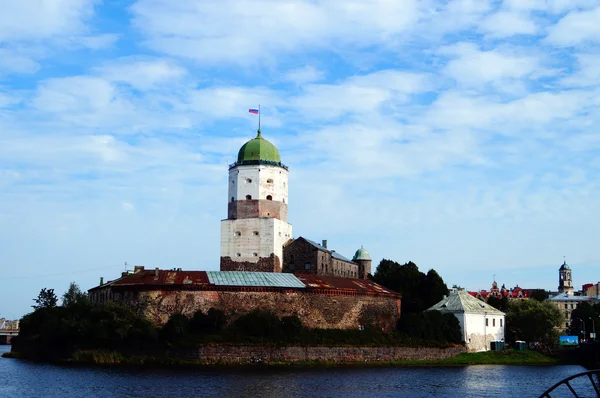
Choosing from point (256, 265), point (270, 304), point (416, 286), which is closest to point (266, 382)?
point (270, 304)

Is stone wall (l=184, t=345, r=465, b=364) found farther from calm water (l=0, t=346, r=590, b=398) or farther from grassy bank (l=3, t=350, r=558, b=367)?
calm water (l=0, t=346, r=590, b=398)

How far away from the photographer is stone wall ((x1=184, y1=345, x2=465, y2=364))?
5081 cm

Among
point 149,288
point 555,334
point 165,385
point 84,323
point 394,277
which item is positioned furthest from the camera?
point 394,277

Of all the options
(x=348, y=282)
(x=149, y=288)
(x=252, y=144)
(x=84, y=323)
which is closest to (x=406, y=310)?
(x=348, y=282)

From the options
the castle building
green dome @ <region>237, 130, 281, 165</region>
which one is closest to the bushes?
the castle building

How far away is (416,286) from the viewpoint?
74.4 m

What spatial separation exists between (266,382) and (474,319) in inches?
1195

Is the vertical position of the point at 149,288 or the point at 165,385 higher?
the point at 149,288

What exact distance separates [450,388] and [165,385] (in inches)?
562

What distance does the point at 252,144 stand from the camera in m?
69.8

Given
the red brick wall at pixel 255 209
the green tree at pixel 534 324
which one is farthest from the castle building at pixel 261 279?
the green tree at pixel 534 324

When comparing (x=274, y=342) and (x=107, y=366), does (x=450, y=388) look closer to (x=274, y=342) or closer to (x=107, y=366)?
(x=274, y=342)

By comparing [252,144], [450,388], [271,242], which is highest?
[252,144]

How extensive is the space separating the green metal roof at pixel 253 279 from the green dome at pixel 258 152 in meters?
11.7
